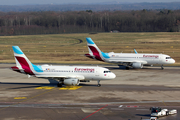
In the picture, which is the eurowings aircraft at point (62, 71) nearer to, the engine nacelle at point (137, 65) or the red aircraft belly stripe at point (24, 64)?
the red aircraft belly stripe at point (24, 64)

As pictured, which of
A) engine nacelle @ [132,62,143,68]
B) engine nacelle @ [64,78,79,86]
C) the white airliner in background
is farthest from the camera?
the white airliner in background

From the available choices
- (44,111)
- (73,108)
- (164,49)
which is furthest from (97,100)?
(164,49)

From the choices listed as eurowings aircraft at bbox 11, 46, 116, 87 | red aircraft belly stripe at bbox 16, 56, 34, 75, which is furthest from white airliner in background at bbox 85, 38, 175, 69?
red aircraft belly stripe at bbox 16, 56, 34, 75

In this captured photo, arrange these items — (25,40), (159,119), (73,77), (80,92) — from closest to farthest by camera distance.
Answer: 1. (159,119)
2. (80,92)
3. (73,77)
4. (25,40)

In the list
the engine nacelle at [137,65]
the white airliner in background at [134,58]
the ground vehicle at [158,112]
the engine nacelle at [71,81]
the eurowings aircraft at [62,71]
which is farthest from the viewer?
the white airliner in background at [134,58]

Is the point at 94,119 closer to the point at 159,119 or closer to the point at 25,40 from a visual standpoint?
the point at 159,119

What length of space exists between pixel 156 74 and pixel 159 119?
3829 centimetres

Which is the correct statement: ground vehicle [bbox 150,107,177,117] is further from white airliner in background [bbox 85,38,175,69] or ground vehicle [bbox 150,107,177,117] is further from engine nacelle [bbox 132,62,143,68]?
white airliner in background [bbox 85,38,175,69]

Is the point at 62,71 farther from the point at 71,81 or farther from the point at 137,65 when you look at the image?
the point at 137,65

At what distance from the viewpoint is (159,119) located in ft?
114

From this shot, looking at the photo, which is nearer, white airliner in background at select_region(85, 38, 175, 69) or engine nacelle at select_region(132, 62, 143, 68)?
engine nacelle at select_region(132, 62, 143, 68)

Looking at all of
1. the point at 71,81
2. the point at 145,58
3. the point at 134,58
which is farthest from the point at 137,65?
the point at 71,81

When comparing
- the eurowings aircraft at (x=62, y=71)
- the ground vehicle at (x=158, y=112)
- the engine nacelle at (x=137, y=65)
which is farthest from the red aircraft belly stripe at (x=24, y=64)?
the engine nacelle at (x=137, y=65)

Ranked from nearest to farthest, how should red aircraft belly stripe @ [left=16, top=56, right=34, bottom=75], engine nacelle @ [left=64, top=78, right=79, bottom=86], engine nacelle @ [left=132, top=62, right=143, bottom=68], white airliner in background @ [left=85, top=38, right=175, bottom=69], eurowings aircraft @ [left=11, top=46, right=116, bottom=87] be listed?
1. engine nacelle @ [left=64, top=78, right=79, bottom=86]
2. eurowings aircraft @ [left=11, top=46, right=116, bottom=87]
3. red aircraft belly stripe @ [left=16, top=56, right=34, bottom=75]
4. engine nacelle @ [left=132, top=62, right=143, bottom=68]
5. white airliner in background @ [left=85, top=38, right=175, bottom=69]
